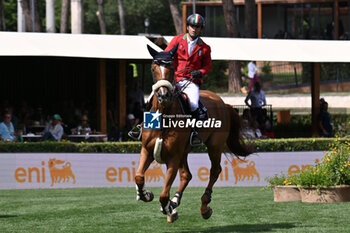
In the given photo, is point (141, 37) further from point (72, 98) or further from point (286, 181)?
point (286, 181)

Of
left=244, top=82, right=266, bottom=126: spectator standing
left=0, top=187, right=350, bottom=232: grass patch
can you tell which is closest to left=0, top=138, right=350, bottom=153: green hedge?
left=0, top=187, right=350, bottom=232: grass patch

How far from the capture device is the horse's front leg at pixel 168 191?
364 inches

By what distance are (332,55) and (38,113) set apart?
8.33 m

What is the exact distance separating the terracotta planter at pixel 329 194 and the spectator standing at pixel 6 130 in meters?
8.22

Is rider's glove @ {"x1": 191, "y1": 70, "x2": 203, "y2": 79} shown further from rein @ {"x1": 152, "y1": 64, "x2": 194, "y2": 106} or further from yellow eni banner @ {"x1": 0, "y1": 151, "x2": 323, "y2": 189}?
yellow eni banner @ {"x1": 0, "y1": 151, "x2": 323, "y2": 189}

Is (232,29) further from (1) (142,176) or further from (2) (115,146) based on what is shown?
(1) (142,176)

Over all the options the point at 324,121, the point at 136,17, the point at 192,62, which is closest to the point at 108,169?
the point at 192,62

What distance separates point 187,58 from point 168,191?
6.46 ft

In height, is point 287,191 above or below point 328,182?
below

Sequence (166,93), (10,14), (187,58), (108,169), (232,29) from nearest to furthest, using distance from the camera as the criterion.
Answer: (166,93) < (187,58) < (108,169) < (232,29) < (10,14)

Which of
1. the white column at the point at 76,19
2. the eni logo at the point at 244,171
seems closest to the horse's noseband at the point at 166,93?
the eni logo at the point at 244,171

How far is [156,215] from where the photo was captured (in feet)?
36.8

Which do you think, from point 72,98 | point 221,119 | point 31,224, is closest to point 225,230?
point 221,119

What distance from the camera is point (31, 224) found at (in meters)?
10.4
